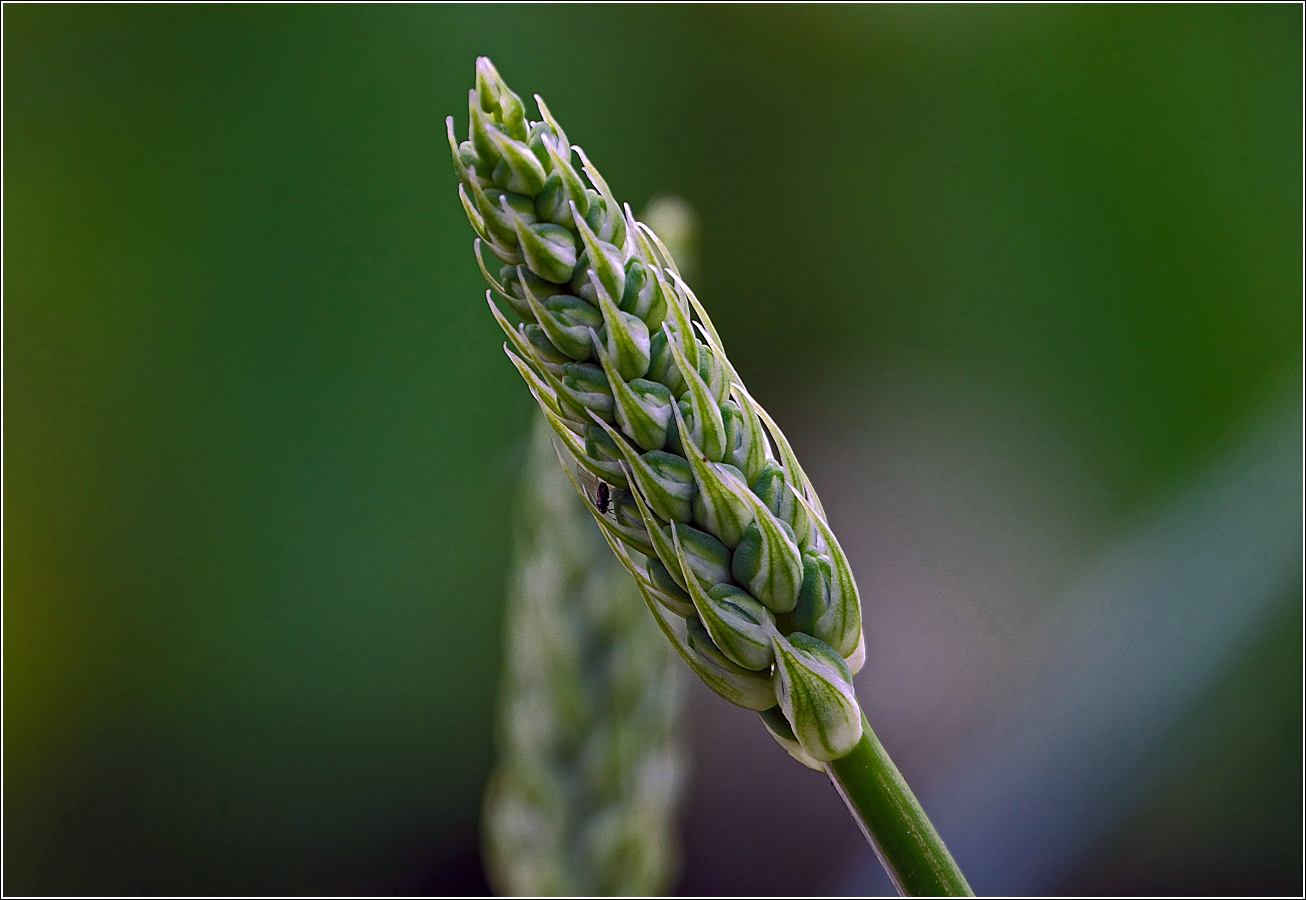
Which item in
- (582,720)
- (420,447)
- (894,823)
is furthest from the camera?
(420,447)

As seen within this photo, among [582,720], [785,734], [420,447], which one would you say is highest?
[785,734]

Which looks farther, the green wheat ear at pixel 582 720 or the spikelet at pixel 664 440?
the green wheat ear at pixel 582 720

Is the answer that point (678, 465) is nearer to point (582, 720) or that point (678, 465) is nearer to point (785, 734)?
point (785, 734)

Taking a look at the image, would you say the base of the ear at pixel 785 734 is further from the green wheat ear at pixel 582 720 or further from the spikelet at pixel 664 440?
the green wheat ear at pixel 582 720

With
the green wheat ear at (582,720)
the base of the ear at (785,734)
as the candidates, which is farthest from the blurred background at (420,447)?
the base of the ear at (785,734)

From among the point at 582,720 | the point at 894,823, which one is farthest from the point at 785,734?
the point at 582,720
